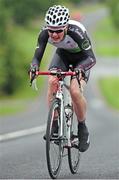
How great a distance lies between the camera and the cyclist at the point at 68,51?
32.1 feet

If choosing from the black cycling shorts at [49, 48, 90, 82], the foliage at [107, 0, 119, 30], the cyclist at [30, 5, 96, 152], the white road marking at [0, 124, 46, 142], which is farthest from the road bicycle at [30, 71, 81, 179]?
the foliage at [107, 0, 119, 30]

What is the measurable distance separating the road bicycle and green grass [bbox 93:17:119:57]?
62596mm

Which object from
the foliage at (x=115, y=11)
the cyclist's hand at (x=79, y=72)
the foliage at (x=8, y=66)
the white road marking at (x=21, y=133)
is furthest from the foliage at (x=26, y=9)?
the cyclist's hand at (x=79, y=72)

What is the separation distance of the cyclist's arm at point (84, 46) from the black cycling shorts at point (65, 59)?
10 centimetres

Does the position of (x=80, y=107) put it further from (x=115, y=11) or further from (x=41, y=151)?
(x=115, y=11)

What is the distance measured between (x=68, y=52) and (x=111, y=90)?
32557 millimetres

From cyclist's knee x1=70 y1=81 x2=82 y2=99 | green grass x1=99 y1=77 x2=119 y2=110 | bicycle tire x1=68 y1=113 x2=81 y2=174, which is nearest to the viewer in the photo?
cyclist's knee x1=70 y1=81 x2=82 y2=99

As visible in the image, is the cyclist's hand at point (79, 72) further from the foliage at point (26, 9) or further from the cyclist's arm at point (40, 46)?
the foliage at point (26, 9)

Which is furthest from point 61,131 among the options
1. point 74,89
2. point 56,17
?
point 56,17

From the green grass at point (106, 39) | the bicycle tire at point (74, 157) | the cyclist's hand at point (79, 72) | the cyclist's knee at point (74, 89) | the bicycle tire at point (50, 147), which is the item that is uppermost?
the cyclist's hand at point (79, 72)

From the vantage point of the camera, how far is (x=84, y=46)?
33.4 ft

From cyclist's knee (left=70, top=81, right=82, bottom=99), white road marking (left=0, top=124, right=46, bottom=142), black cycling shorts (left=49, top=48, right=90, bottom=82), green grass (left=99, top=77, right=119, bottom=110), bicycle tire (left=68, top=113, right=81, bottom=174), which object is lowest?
green grass (left=99, top=77, right=119, bottom=110)

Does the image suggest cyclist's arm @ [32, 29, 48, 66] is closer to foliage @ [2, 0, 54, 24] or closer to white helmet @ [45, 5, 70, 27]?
white helmet @ [45, 5, 70, 27]

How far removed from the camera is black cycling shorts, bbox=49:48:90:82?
10445 millimetres
